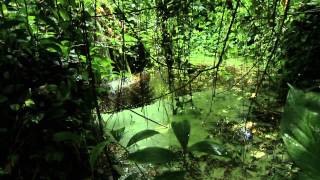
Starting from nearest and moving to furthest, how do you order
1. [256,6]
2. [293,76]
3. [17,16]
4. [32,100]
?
[32,100] < [17,16] < [256,6] < [293,76]

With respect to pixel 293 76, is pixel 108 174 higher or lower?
lower

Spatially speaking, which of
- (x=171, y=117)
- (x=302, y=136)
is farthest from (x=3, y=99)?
(x=171, y=117)

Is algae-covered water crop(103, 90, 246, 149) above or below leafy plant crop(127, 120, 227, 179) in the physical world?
below

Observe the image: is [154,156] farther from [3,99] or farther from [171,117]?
[171,117]

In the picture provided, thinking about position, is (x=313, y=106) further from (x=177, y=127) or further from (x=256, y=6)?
(x=256, y=6)

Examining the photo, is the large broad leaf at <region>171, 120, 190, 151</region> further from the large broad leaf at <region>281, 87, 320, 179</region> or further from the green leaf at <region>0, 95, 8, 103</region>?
the green leaf at <region>0, 95, 8, 103</region>

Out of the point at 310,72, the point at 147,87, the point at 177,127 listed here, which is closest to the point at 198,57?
the point at 147,87

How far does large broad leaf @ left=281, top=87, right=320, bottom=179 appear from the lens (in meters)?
0.49

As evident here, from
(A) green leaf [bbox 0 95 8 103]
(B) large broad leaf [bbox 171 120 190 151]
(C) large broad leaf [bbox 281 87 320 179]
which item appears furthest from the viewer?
(A) green leaf [bbox 0 95 8 103]

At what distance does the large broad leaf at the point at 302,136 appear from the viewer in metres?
0.49

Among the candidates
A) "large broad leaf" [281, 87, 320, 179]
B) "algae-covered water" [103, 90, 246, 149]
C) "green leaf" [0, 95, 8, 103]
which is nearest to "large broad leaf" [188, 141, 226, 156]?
"large broad leaf" [281, 87, 320, 179]

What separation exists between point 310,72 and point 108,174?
1.91 metres

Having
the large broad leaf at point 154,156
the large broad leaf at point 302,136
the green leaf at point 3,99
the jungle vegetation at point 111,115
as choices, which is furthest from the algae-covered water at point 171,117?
the large broad leaf at point 302,136

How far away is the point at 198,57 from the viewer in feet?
17.0
